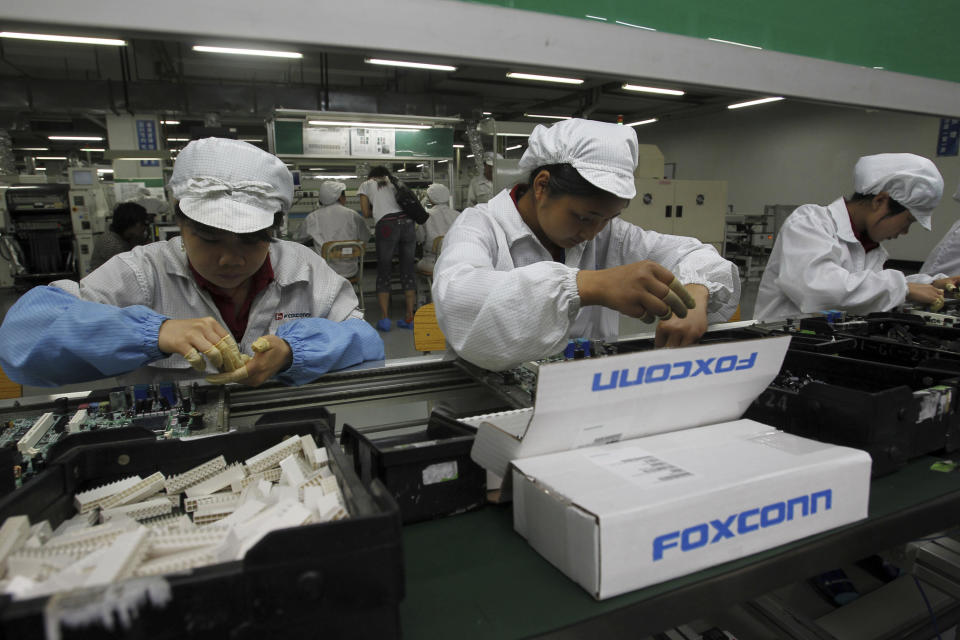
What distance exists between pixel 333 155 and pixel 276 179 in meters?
4.96

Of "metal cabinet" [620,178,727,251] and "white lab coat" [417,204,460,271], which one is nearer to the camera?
"metal cabinet" [620,178,727,251]

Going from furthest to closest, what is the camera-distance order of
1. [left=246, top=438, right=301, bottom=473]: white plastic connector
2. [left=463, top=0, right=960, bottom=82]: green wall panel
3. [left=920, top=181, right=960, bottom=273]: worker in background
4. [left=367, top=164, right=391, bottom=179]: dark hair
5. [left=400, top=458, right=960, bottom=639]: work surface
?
[left=367, top=164, right=391, bottom=179]: dark hair < [left=920, top=181, right=960, bottom=273]: worker in background < [left=463, top=0, right=960, bottom=82]: green wall panel < [left=246, top=438, right=301, bottom=473]: white plastic connector < [left=400, top=458, right=960, bottom=639]: work surface

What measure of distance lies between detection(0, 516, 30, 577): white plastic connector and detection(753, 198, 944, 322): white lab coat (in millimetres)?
2230

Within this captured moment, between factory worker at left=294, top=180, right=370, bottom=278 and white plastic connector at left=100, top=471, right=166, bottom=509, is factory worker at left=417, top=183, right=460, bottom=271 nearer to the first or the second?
factory worker at left=294, top=180, right=370, bottom=278

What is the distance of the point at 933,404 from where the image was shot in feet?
3.24

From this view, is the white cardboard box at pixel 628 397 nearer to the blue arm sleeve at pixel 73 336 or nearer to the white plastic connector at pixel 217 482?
the white plastic connector at pixel 217 482

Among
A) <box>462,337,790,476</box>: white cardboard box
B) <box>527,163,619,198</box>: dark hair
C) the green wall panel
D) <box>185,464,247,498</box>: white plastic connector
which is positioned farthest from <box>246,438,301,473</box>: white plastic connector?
the green wall panel

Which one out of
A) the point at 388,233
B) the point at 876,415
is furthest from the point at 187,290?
the point at 388,233

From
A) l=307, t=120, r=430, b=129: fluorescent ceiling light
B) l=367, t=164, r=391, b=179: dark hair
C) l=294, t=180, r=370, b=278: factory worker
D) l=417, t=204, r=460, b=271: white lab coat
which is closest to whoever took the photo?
l=307, t=120, r=430, b=129: fluorescent ceiling light

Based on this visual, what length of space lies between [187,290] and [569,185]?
988mm

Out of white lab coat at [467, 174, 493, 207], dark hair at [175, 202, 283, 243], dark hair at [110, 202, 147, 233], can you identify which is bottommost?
dark hair at [175, 202, 283, 243]

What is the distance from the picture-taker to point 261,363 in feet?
3.57

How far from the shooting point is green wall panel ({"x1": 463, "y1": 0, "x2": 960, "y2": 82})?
1.66 meters

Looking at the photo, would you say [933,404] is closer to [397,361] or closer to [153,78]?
[397,361]
